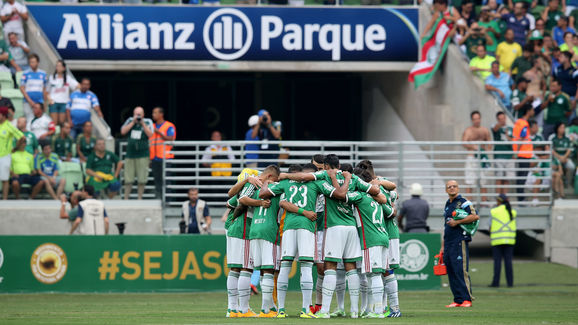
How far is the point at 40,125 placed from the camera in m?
25.1

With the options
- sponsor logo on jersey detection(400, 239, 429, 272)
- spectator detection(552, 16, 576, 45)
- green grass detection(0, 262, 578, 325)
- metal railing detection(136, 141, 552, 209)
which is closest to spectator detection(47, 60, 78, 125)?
metal railing detection(136, 141, 552, 209)

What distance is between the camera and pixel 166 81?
111 ft

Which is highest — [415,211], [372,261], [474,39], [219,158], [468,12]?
[468,12]

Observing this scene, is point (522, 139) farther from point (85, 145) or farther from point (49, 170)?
point (49, 170)

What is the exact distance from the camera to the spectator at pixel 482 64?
28.9 meters

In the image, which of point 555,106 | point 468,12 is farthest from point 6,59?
point 555,106

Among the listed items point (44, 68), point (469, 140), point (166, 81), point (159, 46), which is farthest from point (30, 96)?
point (469, 140)

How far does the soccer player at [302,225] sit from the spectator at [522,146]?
40.3ft

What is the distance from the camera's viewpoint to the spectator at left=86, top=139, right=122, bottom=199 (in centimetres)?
2427

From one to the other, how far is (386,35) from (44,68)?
9432 mm

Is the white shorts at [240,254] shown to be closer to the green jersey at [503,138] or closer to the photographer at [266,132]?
the photographer at [266,132]

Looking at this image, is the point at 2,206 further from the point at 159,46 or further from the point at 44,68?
the point at 159,46

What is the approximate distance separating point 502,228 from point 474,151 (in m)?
3.30

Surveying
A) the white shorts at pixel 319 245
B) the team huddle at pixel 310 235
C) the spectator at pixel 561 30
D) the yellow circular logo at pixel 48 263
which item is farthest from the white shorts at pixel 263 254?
the spectator at pixel 561 30
